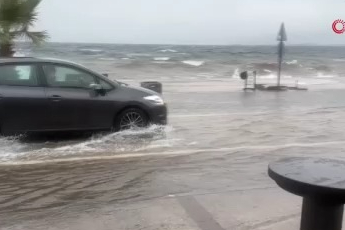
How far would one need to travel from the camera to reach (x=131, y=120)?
9047 millimetres

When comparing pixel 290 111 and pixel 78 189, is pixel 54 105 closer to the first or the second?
pixel 78 189

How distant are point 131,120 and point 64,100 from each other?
1.32 m

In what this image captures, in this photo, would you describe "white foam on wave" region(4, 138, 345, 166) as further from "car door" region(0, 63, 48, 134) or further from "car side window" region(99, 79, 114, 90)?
"car side window" region(99, 79, 114, 90)

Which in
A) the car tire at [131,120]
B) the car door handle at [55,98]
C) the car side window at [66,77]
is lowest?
the car tire at [131,120]

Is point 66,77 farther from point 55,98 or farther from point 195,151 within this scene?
point 195,151

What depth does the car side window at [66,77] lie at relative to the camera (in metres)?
8.55

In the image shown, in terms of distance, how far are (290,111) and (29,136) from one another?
755 centimetres

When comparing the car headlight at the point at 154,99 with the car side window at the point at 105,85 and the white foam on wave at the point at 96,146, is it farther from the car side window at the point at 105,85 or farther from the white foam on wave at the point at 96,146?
the car side window at the point at 105,85

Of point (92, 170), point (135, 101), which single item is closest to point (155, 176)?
point (92, 170)

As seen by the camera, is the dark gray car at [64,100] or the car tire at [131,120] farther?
the car tire at [131,120]

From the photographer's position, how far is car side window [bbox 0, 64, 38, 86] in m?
8.29

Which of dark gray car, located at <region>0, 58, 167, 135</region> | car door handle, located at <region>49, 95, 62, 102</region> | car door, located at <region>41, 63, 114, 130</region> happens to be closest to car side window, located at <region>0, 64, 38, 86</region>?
dark gray car, located at <region>0, 58, 167, 135</region>

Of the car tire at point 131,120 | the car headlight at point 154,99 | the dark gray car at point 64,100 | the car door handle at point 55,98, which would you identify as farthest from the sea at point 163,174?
the car door handle at point 55,98

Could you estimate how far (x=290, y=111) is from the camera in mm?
13492
